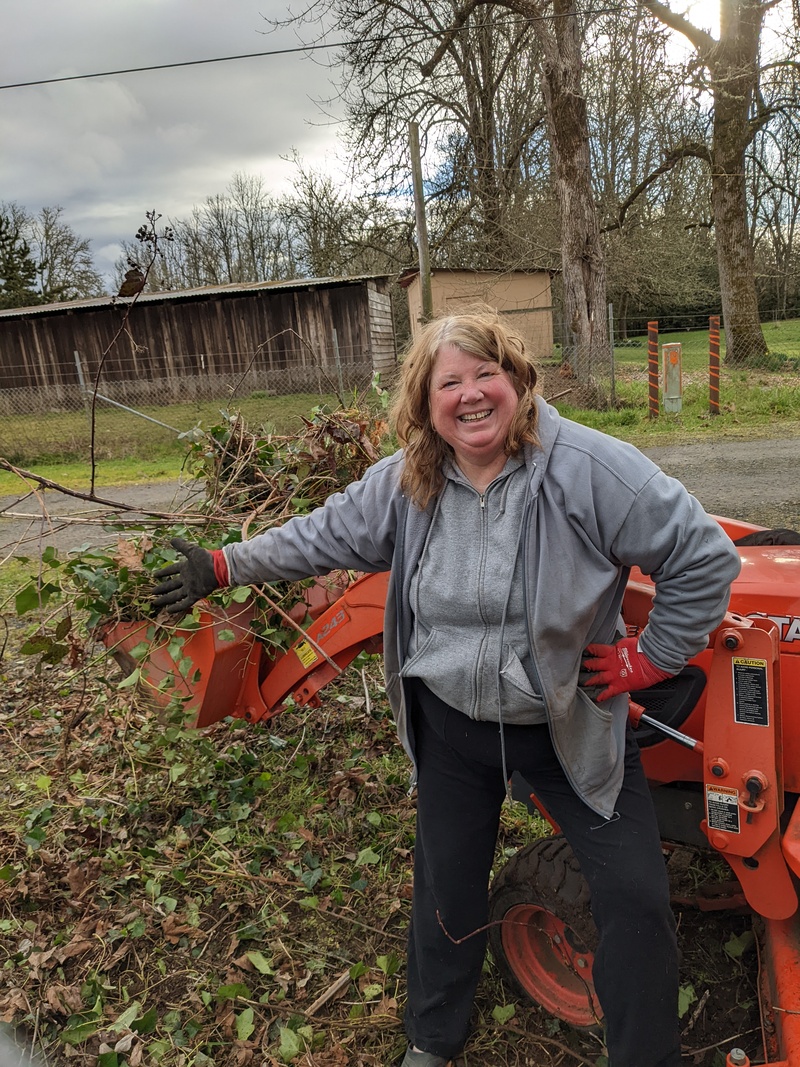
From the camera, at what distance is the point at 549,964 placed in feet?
7.93

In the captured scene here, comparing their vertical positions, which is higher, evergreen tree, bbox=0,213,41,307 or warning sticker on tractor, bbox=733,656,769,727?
evergreen tree, bbox=0,213,41,307

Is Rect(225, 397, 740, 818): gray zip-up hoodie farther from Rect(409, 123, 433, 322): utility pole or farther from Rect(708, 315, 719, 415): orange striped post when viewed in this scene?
Rect(409, 123, 433, 322): utility pole

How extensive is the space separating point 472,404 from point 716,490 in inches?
260

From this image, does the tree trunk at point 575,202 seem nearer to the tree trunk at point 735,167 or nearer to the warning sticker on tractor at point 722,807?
the tree trunk at point 735,167

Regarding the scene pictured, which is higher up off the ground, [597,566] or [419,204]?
[419,204]

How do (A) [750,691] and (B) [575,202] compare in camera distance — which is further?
(B) [575,202]

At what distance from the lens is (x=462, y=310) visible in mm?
1981

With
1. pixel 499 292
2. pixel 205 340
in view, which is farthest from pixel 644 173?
pixel 205 340

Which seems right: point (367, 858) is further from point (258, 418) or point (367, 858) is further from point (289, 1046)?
point (258, 418)

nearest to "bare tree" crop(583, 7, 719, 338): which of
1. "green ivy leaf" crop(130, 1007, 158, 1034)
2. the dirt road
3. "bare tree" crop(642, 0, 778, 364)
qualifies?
"bare tree" crop(642, 0, 778, 364)

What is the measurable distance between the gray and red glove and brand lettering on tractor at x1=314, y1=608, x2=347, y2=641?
1.35 ft

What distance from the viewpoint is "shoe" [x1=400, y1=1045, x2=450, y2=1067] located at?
2188mm

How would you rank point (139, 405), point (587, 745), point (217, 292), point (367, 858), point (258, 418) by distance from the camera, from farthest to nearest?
point (217, 292), point (139, 405), point (258, 418), point (367, 858), point (587, 745)

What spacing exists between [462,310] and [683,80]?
1217cm
